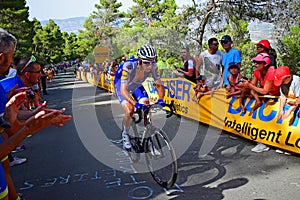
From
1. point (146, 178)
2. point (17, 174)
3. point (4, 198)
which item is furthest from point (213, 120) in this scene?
point (4, 198)

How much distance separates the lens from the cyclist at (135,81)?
429cm

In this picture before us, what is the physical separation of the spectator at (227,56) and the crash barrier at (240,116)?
1.33 ft

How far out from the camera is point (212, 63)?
24.3 ft

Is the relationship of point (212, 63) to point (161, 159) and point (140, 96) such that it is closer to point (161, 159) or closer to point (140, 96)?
point (140, 96)

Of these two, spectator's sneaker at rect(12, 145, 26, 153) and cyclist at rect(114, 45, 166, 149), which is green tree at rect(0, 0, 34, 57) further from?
cyclist at rect(114, 45, 166, 149)

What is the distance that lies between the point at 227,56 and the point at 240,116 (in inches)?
59.4

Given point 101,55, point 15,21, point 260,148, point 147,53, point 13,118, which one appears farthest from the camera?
point 101,55

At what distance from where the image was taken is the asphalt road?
3.84 m

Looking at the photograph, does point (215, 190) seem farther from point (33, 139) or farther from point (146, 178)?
point (33, 139)

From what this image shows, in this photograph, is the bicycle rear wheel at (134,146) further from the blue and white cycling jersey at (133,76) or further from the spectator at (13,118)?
the spectator at (13,118)

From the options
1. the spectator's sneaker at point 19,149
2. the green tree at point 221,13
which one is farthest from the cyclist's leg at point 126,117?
the green tree at point 221,13

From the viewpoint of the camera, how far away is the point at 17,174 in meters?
4.82

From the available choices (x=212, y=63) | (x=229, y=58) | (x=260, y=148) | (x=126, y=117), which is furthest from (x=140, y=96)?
(x=212, y=63)

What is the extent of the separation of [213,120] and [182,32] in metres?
15.3
